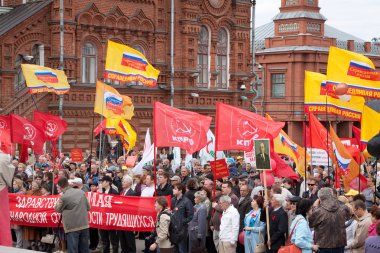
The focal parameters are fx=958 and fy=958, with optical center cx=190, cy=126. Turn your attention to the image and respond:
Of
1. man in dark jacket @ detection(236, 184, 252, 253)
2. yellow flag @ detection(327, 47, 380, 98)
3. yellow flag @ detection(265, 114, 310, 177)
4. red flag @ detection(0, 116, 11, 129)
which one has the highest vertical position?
yellow flag @ detection(327, 47, 380, 98)

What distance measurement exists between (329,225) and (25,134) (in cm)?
1147

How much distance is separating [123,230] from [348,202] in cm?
473

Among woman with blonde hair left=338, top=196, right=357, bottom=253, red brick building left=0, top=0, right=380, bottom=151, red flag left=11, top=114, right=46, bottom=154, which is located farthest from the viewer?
red brick building left=0, top=0, right=380, bottom=151

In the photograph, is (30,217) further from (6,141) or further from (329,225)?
(329,225)

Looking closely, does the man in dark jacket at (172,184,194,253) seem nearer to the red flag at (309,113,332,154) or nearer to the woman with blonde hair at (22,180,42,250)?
the woman with blonde hair at (22,180,42,250)

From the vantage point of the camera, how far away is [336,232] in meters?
12.8

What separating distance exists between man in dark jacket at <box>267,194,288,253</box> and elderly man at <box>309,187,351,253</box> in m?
1.15

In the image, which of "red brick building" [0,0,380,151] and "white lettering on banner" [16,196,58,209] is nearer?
"white lettering on banner" [16,196,58,209]

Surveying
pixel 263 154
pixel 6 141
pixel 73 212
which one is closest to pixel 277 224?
pixel 263 154

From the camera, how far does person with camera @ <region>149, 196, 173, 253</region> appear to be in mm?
14883

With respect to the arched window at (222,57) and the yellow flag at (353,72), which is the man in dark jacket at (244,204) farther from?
the arched window at (222,57)

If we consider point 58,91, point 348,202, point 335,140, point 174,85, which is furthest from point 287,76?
point 348,202

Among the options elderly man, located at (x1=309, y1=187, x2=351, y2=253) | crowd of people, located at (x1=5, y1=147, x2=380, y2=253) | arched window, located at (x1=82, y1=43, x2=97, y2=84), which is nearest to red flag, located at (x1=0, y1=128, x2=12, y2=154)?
crowd of people, located at (x1=5, y1=147, x2=380, y2=253)

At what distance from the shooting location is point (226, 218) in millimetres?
15008
